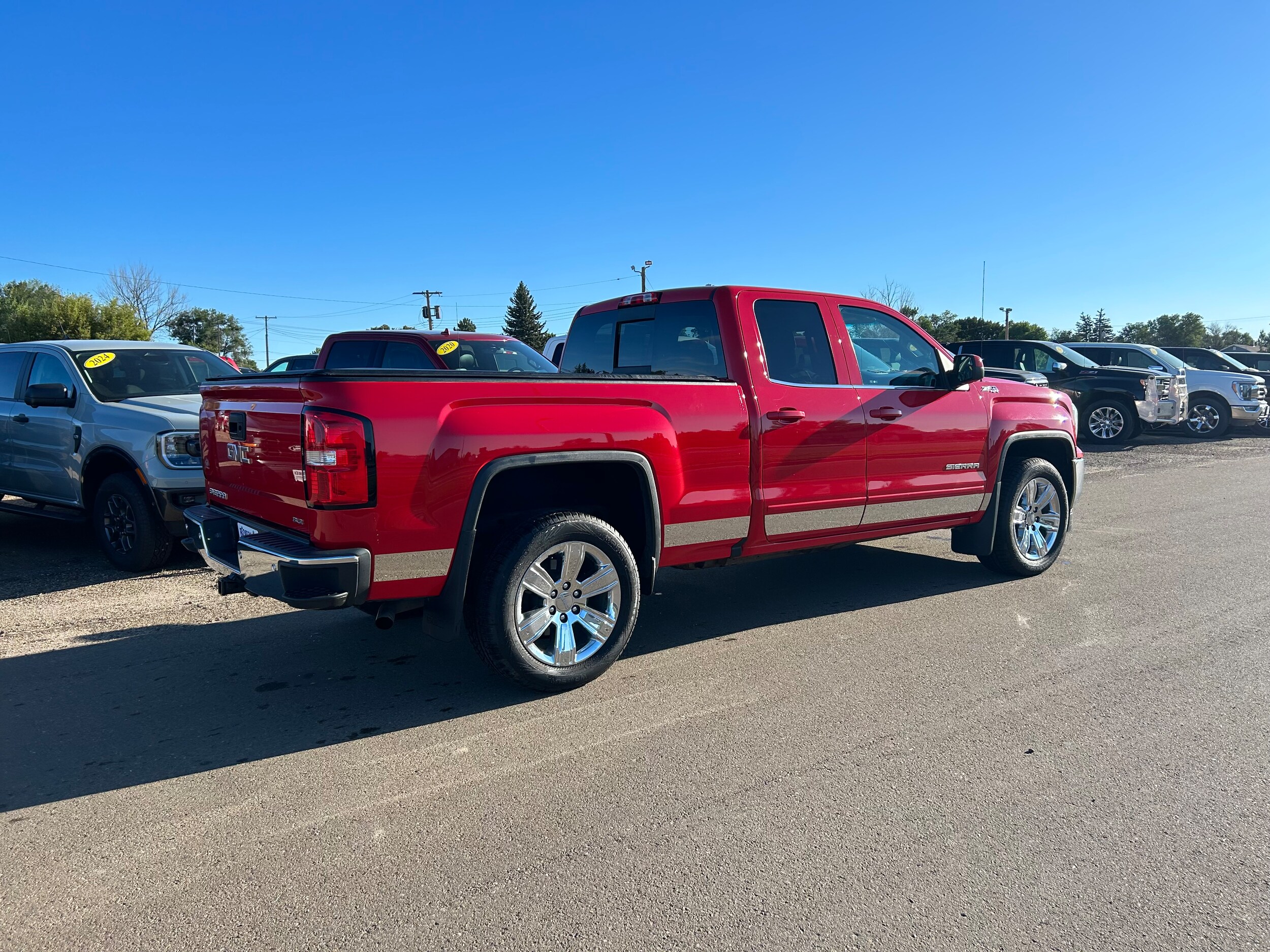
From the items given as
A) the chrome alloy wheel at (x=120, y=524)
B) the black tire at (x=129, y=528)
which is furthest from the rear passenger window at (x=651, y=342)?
the chrome alloy wheel at (x=120, y=524)

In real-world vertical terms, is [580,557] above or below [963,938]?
above

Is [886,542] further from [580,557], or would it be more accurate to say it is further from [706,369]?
[580,557]

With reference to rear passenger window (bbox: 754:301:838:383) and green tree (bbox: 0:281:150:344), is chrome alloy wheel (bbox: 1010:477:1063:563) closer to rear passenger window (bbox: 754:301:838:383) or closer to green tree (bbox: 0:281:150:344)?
rear passenger window (bbox: 754:301:838:383)

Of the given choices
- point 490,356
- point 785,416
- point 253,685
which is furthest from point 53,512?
point 785,416

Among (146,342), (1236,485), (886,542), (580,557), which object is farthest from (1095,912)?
(1236,485)

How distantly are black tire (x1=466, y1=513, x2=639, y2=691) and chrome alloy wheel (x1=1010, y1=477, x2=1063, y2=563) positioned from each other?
11.3ft

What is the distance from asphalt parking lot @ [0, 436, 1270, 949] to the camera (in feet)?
8.17

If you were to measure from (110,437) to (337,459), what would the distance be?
14.3 ft

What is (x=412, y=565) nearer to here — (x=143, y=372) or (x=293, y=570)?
(x=293, y=570)

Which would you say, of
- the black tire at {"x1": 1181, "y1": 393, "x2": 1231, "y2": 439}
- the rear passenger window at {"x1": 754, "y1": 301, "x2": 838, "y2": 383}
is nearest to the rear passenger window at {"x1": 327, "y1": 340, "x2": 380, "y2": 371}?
the rear passenger window at {"x1": 754, "y1": 301, "x2": 838, "y2": 383}

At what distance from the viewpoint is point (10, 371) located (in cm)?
795

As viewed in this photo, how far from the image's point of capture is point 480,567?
4.08 m

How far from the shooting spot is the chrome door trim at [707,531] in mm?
4500

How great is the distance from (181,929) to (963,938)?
2.16 metres
